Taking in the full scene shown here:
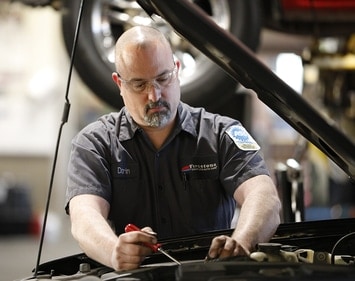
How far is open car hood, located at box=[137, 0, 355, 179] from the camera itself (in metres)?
2.12

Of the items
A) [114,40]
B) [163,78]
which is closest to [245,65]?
[163,78]

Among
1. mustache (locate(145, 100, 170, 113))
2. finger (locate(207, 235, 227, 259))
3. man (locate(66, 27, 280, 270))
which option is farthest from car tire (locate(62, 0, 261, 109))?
finger (locate(207, 235, 227, 259))

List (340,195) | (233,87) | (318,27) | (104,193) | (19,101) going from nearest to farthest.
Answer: (104,193) → (233,87) → (318,27) → (340,195) → (19,101)

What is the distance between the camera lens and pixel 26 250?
11203 millimetres

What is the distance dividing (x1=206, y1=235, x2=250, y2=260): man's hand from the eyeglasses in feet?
1.23

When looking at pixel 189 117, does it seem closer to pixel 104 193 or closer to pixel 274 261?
pixel 104 193

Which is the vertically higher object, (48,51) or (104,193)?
(48,51)

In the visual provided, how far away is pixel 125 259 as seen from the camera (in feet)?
7.13

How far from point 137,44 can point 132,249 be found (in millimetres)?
496

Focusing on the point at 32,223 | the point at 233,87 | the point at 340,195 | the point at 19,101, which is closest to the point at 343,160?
the point at 233,87

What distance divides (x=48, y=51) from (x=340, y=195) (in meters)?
5.55

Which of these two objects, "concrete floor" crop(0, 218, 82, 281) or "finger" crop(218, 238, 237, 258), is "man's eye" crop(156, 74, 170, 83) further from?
"concrete floor" crop(0, 218, 82, 281)

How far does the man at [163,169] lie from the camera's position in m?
2.40

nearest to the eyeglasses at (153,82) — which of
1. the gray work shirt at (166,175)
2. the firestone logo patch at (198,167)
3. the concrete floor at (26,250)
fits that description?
the gray work shirt at (166,175)
